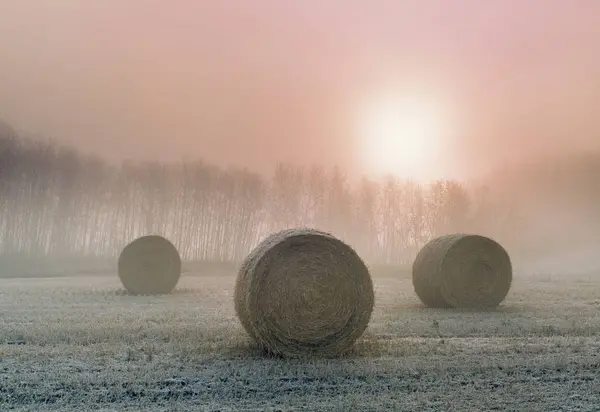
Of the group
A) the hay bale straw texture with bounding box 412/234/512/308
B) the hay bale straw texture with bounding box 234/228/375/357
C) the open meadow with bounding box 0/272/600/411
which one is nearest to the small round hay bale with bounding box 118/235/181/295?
the open meadow with bounding box 0/272/600/411

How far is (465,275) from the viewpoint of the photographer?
1429 cm

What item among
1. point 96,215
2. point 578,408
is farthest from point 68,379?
point 96,215

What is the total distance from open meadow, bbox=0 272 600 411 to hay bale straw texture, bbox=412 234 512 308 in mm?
1397

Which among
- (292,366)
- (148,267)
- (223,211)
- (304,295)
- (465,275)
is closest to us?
(292,366)

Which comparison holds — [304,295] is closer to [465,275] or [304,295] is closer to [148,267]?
[465,275]

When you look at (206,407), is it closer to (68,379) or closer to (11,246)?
(68,379)

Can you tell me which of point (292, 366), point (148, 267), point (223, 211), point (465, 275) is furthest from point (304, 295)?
point (223, 211)

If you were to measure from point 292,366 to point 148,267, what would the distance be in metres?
11.4

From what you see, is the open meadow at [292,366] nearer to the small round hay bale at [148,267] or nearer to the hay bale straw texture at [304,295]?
the hay bale straw texture at [304,295]

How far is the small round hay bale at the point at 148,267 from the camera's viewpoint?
1842 cm

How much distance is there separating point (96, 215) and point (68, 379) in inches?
1653

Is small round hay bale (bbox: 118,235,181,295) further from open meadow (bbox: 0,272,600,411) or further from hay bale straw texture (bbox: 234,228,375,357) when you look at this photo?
hay bale straw texture (bbox: 234,228,375,357)

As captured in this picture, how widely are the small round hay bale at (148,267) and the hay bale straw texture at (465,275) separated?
7.54 m

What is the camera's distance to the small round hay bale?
60.4ft
